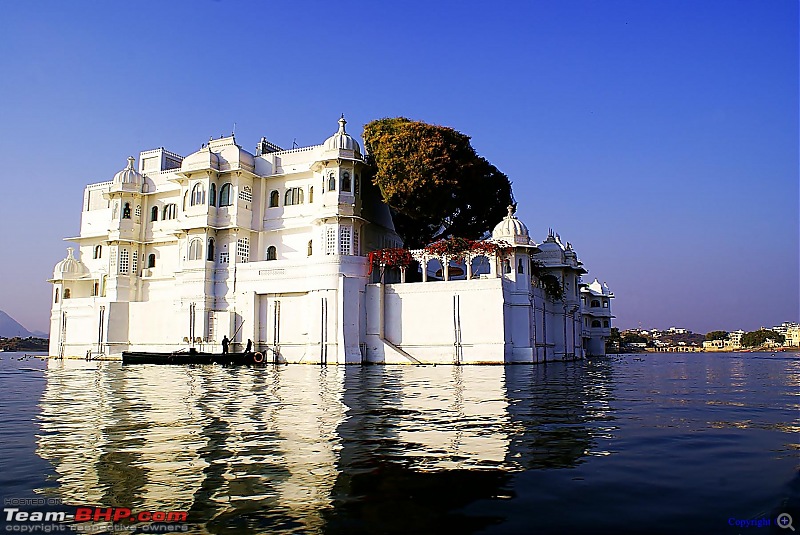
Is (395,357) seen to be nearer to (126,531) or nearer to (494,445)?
(494,445)

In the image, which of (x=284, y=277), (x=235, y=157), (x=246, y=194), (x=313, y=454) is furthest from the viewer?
(x=246, y=194)

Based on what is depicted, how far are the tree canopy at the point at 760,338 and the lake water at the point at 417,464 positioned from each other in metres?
181

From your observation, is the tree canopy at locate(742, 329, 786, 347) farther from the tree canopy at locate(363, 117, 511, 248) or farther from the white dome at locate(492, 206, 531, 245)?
the white dome at locate(492, 206, 531, 245)

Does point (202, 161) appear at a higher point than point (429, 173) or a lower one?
higher

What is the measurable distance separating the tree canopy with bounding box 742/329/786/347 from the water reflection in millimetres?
182112

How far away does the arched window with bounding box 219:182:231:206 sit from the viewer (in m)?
45.7

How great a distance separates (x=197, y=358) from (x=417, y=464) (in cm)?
3381

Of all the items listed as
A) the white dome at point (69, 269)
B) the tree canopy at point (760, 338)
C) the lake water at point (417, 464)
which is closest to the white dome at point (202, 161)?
the white dome at point (69, 269)

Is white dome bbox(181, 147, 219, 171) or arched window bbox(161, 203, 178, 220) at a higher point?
white dome bbox(181, 147, 219, 171)

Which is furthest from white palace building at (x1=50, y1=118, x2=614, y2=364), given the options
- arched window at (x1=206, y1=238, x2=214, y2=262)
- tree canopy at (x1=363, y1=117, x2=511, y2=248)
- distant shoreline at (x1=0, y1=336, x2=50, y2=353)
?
distant shoreline at (x1=0, y1=336, x2=50, y2=353)

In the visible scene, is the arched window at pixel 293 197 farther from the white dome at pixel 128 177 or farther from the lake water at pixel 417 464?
the lake water at pixel 417 464

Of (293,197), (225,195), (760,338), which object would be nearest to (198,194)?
(225,195)

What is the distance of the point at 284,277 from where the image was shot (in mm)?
41031

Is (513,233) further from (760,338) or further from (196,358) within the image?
(760,338)
